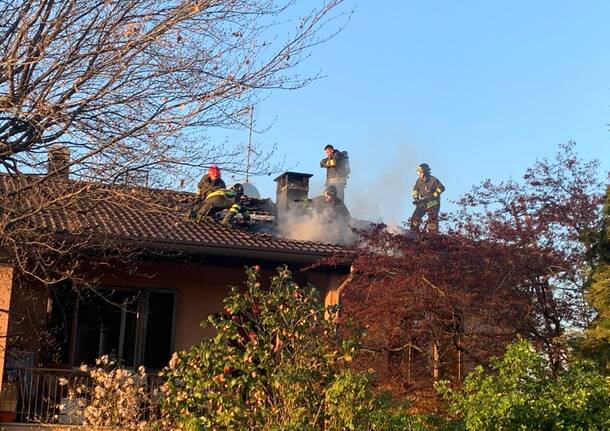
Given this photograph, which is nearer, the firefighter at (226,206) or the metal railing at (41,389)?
the metal railing at (41,389)

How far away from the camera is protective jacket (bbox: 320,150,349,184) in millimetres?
18047

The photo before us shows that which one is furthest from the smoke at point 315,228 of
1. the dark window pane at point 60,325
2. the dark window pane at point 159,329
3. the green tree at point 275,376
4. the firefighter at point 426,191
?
the green tree at point 275,376

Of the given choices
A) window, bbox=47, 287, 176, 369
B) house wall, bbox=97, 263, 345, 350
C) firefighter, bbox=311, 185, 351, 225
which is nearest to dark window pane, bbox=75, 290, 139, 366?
window, bbox=47, 287, 176, 369

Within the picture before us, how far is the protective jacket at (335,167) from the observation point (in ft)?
59.2

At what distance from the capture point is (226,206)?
15805 millimetres

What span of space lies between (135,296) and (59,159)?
6.39 metres

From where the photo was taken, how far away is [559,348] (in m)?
9.59

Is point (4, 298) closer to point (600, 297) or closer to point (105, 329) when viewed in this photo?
point (105, 329)

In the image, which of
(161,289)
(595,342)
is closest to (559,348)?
(595,342)

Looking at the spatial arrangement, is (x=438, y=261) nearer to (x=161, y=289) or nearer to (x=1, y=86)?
(x=1, y=86)

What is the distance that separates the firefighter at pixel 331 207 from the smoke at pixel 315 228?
5 cm

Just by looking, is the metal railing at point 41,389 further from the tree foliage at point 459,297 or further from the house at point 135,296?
the tree foliage at point 459,297

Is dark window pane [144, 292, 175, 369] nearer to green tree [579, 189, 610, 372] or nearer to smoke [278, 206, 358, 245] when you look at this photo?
smoke [278, 206, 358, 245]

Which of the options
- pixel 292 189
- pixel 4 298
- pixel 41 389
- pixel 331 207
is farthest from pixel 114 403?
pixel 292 189
